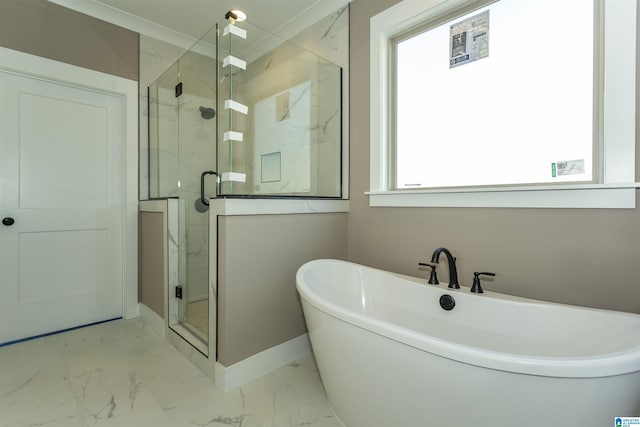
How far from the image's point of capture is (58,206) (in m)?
2.27

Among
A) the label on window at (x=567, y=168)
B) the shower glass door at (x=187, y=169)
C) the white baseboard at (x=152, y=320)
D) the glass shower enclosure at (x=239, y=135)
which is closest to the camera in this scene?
the label on window at (x=567, y=168)

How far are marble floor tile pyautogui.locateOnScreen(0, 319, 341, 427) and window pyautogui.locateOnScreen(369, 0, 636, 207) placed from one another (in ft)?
4.06

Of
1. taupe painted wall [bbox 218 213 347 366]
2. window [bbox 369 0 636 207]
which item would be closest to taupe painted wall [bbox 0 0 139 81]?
taupe painted wall [bbox 218 213 347 366]

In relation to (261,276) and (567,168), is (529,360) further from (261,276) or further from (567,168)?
(261,276)

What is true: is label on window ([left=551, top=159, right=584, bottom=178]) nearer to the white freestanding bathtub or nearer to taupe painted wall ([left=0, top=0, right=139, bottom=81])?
the white freestanding bathtub

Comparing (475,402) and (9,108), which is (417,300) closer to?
(475,402)

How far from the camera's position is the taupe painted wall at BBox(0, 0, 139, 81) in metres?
2.05

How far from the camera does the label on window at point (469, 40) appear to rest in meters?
1.63

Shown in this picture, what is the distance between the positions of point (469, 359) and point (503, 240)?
0.91m

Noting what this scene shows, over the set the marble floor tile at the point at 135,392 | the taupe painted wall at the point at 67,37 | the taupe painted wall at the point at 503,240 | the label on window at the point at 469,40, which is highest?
the taupe painted wall at the point at 67,37

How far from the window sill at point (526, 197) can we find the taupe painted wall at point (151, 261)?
1722 mm

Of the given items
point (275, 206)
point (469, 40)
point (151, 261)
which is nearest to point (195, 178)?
point (151, 261)

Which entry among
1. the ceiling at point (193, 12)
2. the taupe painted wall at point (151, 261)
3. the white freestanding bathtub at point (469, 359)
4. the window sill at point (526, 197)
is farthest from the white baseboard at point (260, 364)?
the ceiling at point (193, 12)

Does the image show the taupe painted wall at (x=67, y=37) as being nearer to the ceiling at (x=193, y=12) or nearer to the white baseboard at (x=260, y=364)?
the ceiling at (x=193, y=12)
